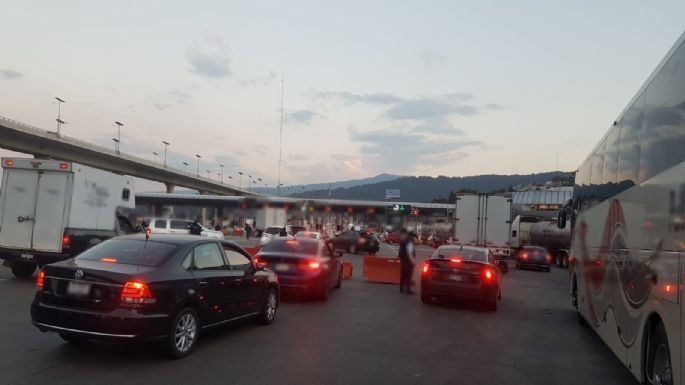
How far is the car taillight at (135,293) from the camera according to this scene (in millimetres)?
6574

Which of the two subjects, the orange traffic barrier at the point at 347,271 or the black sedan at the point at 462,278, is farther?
the orange traffic barrier at the point at 347,271

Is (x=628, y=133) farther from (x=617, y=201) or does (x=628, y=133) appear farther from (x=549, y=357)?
(x=549, y=357)

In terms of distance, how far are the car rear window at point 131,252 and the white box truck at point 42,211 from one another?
6686 millimetres

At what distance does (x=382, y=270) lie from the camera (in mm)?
18812

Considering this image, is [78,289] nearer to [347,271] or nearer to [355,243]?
[347,271]

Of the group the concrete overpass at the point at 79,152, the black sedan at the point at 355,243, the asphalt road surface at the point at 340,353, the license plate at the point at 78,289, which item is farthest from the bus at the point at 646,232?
the concrete overpass at the point at 79,152

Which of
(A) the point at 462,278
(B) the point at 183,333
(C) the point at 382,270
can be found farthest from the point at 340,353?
(C) the point at 382,270

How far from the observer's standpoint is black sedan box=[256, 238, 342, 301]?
1272cm

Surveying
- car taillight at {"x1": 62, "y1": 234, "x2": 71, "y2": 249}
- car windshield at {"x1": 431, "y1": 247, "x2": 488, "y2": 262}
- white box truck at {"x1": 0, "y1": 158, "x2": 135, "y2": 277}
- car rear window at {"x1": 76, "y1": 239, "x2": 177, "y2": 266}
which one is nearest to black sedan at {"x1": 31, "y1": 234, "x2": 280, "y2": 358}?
car rear window at {"x1": 76, "y1": 239, "x2": 177, "y2": 266}

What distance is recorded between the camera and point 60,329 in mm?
6664

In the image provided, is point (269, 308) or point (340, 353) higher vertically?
point (269, 308)

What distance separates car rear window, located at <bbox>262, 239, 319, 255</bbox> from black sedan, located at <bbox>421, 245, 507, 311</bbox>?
271 cm

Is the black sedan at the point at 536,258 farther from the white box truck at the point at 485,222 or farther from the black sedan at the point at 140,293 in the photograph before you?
the black sedan at the point at 140,293

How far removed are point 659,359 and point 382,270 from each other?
1352 centimetres
